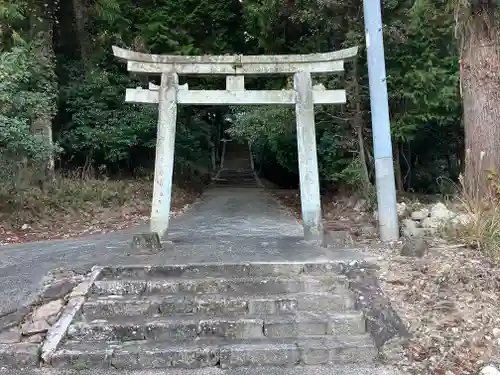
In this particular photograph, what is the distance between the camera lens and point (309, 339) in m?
4.66

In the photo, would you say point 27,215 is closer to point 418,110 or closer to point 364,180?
point 364,180

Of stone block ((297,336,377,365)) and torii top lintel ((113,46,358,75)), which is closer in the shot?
stone block ((297,336,377,365))

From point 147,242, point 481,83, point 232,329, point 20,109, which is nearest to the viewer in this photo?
point 232,329

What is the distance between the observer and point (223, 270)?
5824mm

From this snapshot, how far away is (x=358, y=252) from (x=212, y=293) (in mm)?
2310

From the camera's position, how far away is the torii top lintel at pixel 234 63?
7.86m

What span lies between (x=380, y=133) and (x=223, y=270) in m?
3.23

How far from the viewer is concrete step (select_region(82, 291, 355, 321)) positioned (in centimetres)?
504

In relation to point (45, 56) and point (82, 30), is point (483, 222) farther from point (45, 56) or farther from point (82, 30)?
point (82, 30)

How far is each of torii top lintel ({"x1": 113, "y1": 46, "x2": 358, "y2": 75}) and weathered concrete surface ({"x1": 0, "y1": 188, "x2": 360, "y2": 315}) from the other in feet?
8.68

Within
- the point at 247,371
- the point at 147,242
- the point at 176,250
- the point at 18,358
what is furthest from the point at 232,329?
the point at 147,242

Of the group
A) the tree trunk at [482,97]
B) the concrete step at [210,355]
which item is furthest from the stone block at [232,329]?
the tree trunk at [482,97]

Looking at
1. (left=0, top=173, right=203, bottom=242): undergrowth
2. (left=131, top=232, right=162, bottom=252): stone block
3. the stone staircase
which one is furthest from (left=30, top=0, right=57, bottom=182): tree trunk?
the stone staircase

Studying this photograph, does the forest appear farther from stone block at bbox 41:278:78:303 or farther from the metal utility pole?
stone block at bbox 41:278:78:303
